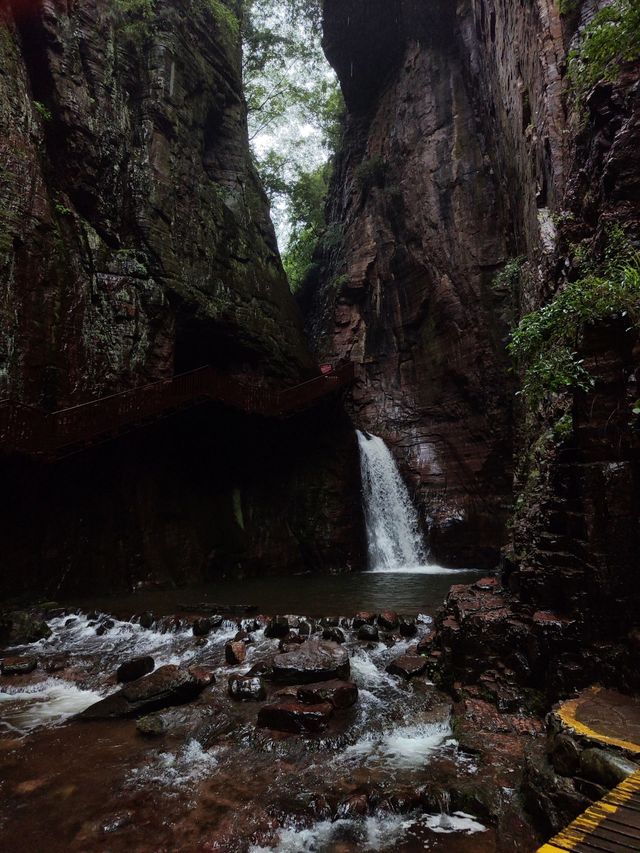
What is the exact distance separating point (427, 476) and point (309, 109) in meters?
24.0

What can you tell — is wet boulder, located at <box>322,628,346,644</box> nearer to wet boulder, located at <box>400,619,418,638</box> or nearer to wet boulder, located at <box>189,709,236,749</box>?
wet boulder, located at <box>400,619,418,638</box>

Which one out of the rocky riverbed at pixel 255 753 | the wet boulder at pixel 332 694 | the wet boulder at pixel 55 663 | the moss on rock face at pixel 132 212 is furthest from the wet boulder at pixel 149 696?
the moss on rock face at pixel 132 212

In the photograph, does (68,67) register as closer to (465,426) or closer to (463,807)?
(465,426)

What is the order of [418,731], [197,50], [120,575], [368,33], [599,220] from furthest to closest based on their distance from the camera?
[368,33], [197,50], [120,575], [599,220], [418,731]

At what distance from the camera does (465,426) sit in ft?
54.0

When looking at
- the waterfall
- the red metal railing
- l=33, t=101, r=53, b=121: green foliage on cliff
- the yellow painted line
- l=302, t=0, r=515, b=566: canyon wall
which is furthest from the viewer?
l=302, t=0, r=515, b=566: canyon wall

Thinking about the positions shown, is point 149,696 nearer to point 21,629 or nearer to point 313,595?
point 21,629

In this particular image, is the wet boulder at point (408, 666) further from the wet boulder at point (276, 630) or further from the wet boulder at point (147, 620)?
the wet boulder at point (147, 620)

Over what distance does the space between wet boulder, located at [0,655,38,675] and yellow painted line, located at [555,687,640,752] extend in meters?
6.42

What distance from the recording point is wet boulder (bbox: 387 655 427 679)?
5.56 m

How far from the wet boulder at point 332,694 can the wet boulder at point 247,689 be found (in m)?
0.45

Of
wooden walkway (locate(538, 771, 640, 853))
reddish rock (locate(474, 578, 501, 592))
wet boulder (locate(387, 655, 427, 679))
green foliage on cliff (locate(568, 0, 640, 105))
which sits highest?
green foliage on cliff (locate(568, 0, 640, 105))

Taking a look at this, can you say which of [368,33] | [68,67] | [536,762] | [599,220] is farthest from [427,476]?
[368,33]

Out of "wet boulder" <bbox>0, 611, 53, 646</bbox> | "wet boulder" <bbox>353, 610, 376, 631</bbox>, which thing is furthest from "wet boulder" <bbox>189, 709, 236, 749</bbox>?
"wet boulder" <bbox>0, 611, 53, 646</bbox>
